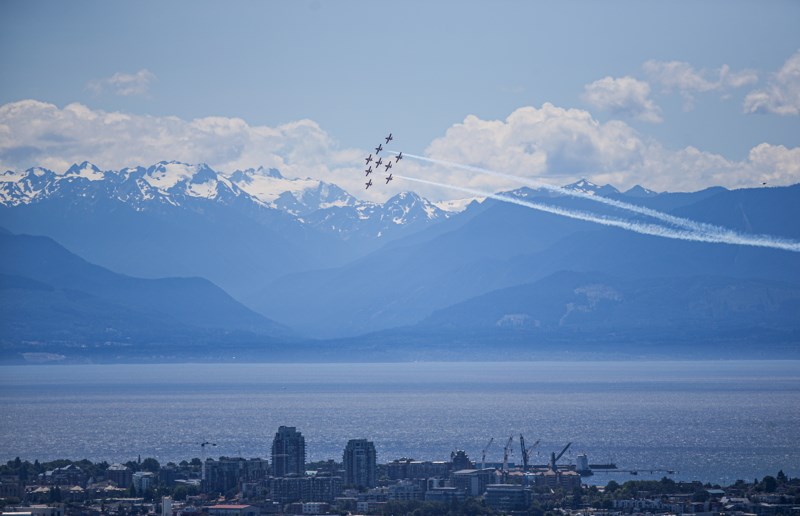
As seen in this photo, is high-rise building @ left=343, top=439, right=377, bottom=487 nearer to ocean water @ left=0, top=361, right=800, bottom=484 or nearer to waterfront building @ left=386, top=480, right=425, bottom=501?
waterfront building @ left=386, top=480, right=425, bottom=501

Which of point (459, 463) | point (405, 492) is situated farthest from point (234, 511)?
point (459, 463)

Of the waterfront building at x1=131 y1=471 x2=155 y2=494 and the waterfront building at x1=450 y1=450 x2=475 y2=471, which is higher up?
the waterfront building at x1=450 y1=450 x2=475 y2=471

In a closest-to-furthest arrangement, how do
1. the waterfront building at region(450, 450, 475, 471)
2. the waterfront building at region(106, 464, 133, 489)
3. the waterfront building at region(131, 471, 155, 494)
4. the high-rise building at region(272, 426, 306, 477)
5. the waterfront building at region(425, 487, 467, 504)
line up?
1. the waterfront building at region(425, 487, 467, 504)
2. the waterfront building at region(131, 471, 155, 494)
3. the high-rise building at region(272, 426, 306, 477)
4. the waterfront building at region(106, 464, 133, 489)
5. the waterfront building at region(450, 450, 475, 471)

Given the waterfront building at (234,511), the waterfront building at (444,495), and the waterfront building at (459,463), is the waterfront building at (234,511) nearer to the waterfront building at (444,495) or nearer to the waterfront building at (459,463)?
the waterfront building at (444,495)

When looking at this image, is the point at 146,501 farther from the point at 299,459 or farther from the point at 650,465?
the point at 650,465

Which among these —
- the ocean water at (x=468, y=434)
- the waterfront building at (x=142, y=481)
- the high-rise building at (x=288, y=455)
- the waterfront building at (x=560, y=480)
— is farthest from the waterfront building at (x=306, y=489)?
the ocean water at (x=468, y=434)

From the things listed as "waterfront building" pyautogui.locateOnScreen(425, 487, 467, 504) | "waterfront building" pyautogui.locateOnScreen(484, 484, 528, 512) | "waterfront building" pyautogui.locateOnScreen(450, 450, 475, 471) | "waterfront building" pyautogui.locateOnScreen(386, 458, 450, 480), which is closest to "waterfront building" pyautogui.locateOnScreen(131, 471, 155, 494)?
"waterfront building" pyautogui.locateOnScreen(386, 458, 450, 480)
